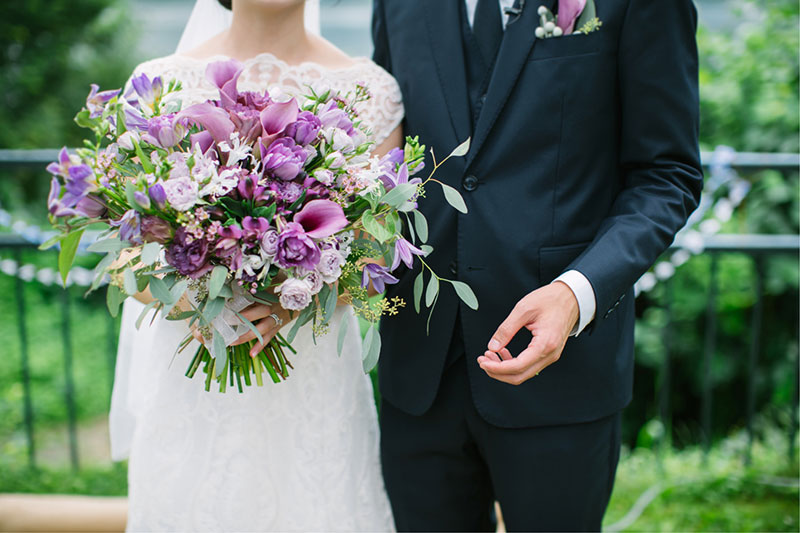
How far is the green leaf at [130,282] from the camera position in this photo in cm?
129

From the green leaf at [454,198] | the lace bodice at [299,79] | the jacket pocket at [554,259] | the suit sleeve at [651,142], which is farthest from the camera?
the lace bodice at [299,79]

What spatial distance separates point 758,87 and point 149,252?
13.9 ft

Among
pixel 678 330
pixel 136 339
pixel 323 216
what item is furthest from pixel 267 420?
pixel 678 330

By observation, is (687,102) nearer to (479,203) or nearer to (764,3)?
(479,203)

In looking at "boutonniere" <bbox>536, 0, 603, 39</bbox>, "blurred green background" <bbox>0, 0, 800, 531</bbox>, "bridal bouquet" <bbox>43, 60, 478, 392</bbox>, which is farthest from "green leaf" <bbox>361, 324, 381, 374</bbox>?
"blurred green background" <bbox>0, 0, 800, 531</bbox>

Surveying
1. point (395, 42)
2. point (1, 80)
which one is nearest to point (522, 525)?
point (395, 42)

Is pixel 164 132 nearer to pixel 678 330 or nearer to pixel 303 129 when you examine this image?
pixel 303 129

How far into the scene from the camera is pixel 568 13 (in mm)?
1646

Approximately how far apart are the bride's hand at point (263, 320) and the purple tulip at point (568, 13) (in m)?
0.90

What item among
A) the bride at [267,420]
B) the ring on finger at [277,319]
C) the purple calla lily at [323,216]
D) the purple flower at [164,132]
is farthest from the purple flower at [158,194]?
the bride at [267,420]

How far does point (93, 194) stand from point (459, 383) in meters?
0.94

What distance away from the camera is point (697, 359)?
14.3 feet

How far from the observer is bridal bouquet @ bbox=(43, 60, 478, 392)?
4.30ft

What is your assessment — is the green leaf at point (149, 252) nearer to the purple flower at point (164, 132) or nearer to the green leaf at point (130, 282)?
the green leaf at point (130, 282)
